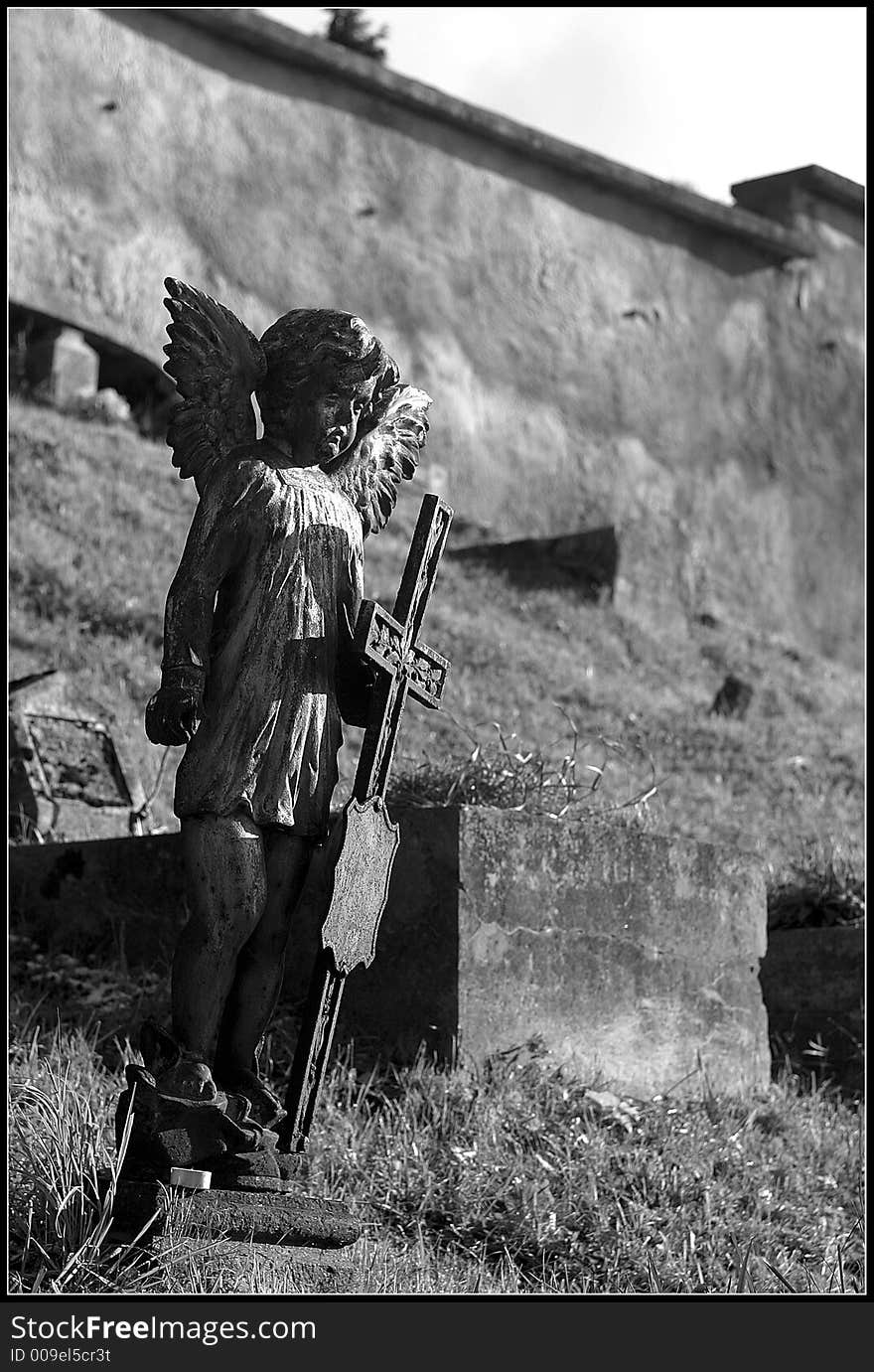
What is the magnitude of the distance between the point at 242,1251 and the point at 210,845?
34.2 inches

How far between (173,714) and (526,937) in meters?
2.33

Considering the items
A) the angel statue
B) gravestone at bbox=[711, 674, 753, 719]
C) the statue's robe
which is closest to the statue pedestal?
the angel statue

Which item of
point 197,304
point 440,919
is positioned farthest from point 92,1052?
point 197,304

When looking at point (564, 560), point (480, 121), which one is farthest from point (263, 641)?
point (480, 121)

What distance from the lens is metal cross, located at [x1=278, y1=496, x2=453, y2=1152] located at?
421cm

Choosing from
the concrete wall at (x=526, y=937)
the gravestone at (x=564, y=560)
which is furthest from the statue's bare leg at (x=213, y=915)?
the gravestone at (x=564, y=560)

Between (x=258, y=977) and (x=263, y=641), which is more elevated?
(x=263, y=641)

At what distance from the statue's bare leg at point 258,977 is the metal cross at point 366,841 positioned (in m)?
0.09

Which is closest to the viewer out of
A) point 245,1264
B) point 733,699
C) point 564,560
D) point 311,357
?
point 245,1264

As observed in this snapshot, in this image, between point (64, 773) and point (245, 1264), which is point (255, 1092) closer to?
point (245, 1264)

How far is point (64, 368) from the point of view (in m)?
16.1

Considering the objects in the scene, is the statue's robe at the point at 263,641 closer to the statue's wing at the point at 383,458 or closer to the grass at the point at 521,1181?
the statue's wing at the point at 383,458

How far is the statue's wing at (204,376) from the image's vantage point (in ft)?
14.8

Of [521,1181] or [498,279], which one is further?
[498,279]
